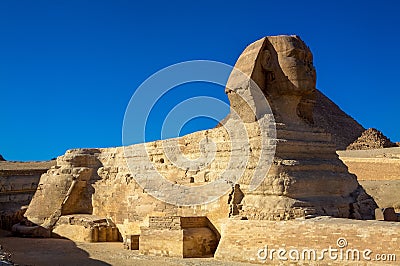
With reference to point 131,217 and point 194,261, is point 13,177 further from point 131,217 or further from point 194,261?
point 194,261

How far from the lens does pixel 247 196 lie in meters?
10.4

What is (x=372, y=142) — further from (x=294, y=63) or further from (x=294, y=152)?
(x=294, y=152)

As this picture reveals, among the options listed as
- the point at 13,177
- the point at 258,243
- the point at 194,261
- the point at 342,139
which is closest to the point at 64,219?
the point at 194,261

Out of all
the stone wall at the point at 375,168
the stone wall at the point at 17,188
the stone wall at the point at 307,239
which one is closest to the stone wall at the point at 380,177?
the stone wall at the point at 375,168

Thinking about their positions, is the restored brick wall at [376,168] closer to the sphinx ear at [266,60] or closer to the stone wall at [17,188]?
the sphinx ear at [266,60]

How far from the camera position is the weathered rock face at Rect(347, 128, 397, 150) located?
38625 millimetres

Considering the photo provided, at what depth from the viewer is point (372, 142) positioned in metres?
39.2

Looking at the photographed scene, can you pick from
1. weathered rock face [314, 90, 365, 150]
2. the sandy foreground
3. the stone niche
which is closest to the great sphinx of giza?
the stone niche

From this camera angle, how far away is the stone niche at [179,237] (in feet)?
34.5

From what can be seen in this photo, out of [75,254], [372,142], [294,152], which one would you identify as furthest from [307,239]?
[372,142]

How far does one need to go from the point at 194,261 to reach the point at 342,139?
3635cm

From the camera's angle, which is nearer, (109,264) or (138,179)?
(109,264)

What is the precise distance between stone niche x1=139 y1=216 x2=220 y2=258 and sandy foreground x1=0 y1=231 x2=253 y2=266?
0.82 feet

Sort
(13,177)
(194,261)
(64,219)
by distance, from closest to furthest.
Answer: (194,261) → (64,219) → (13,177)
